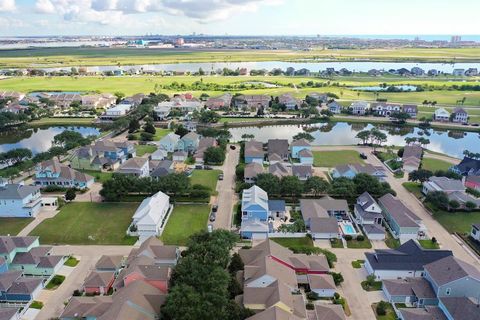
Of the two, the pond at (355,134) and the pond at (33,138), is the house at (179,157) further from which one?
the pond at (33,138)

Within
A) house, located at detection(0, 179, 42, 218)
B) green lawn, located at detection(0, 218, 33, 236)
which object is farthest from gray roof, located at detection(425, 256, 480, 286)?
house, located at detection(0, 179, 42, 218)

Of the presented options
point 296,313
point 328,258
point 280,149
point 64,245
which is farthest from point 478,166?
point 64,245

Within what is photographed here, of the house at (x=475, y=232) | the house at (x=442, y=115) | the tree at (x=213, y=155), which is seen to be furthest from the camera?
the house at (x=442, y=115)

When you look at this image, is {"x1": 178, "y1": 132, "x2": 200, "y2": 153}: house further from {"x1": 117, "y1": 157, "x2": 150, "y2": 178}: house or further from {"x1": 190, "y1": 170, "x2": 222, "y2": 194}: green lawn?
{"x1": 117, "y1": 157, "x2": 150, "y2": 178}: house

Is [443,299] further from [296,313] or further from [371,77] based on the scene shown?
[371,77]

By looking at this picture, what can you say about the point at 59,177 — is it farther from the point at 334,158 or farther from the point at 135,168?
Answer: the point at 334,158

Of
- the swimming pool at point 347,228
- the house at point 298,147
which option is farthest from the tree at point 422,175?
the house at point 298,147
